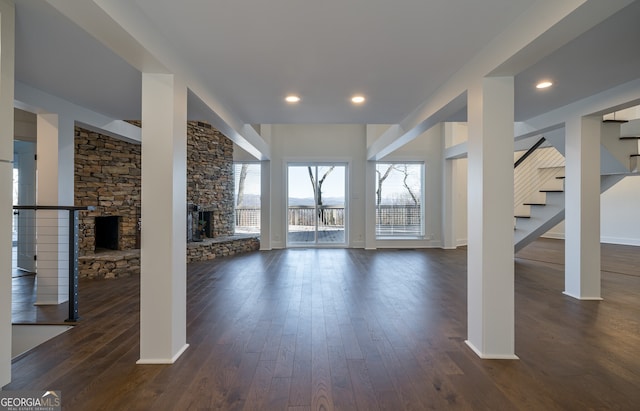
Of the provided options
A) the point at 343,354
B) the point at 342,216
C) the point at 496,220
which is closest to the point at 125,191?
the point at 342,216

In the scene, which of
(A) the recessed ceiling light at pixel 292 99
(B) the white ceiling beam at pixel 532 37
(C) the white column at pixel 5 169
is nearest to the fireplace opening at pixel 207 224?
(A) the recessed ceiling light at pixel 292 99

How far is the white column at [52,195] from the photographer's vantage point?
389 centimetres

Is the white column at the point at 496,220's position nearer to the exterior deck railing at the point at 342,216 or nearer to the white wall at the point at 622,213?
the exterior deck railing at the point at 342,216

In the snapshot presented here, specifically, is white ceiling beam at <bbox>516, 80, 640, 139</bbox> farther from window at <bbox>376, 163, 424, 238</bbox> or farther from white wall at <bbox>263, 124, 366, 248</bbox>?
white wall at <bbox>263, 124, 366, 248</bbox>

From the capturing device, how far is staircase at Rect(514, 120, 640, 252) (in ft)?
14.3

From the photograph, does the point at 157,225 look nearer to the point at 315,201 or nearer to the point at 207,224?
the point at 207,224

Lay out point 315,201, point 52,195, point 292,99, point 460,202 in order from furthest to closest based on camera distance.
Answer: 1. point 460,202
2. point 315,201
3. point 52,195
4. point 292,99

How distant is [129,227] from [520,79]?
20.6 ft

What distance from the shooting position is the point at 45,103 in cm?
366

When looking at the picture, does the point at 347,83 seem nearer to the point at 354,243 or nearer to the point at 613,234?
the point at 354,243

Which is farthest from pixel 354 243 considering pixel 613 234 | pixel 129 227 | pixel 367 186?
pixel 613 234

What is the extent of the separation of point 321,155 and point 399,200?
2.31 metres

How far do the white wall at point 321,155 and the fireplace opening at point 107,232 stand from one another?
338 cm

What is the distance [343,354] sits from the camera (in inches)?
102
